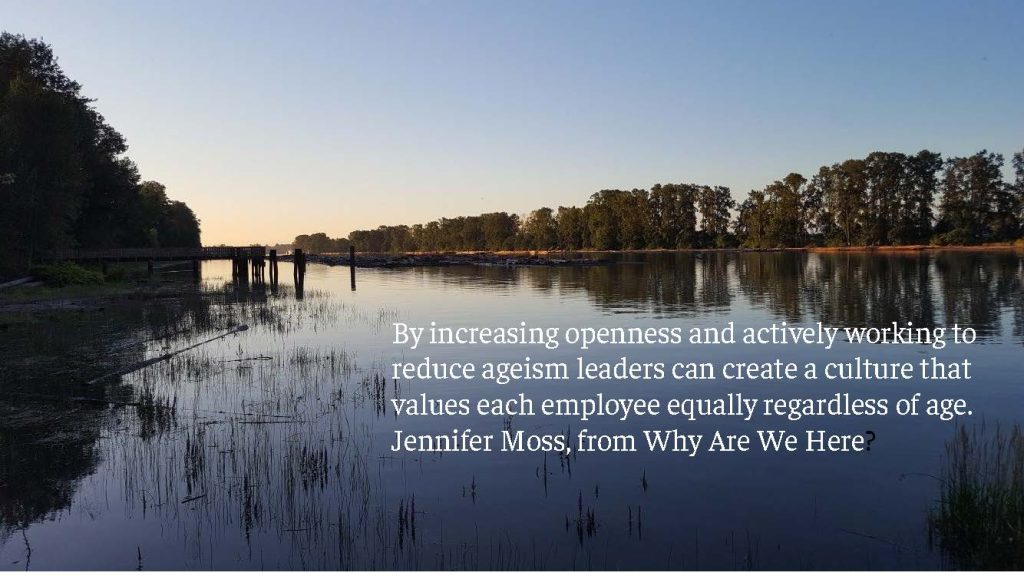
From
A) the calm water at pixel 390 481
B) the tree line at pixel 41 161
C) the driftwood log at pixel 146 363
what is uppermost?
the tree line at pixel 41 161

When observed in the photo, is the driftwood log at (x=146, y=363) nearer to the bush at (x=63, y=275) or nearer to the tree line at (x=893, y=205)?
the bush at (x=63, y=275)

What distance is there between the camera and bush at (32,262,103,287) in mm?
52156

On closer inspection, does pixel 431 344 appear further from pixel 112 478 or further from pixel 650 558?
pixel 650 558

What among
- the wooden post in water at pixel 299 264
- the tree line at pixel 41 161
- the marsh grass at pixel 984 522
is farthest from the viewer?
the wooden post in water at pixel 299 264

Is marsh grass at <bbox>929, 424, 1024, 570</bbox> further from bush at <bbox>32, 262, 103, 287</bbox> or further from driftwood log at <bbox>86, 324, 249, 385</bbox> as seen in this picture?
bush at <bbox>32, 262, 103, 287</bbox>

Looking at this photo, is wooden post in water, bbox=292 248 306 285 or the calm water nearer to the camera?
the calm water

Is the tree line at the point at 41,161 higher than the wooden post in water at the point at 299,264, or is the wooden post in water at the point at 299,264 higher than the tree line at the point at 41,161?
the tree line at the point at 41,161

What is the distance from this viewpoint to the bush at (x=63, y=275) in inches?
2053

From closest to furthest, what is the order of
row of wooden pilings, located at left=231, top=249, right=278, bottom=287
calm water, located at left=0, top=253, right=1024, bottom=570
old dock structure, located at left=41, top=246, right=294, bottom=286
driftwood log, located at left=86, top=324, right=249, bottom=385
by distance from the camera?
1. calm water, located at left=0, top=253, right=1024, bottom=570
2. driftwood log, located at left=86, top=324, right=249, bottom=385
3. old dock structure, located at left=41, top=246, right=294, bottom=286
4. row of wooden pilings, located at left=231, top=249, right=278, bottom=287

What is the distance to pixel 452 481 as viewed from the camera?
11.6 metres

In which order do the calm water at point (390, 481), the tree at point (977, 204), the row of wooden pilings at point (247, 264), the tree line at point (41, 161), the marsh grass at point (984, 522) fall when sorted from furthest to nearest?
the tree at point (977, 204)
the row of wooden pilings at point (247, 264)
the tree line at point (41, 161)
the calm water at point (390, 481)
the marsh grass at point (984, 522)

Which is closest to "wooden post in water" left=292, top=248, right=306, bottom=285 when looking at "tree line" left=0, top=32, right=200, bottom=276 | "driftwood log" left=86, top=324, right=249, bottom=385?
"tree line" left=0, top=32, right=200, bottom=276

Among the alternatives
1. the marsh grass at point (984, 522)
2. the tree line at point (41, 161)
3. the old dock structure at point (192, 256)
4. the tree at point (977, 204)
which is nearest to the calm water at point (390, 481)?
the marsh grass at point (984, 522)

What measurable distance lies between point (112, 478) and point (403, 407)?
21.7ft
